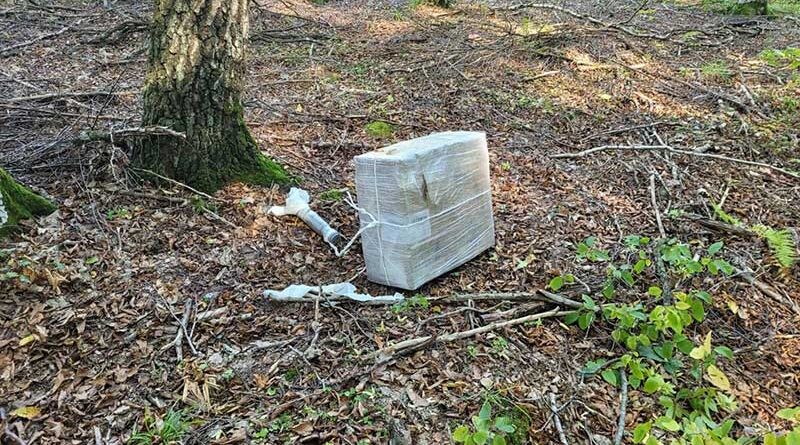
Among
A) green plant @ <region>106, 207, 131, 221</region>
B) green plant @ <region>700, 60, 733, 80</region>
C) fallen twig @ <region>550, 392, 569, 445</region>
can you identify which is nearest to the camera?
fallen twig @ <region>550, 392, 569, 445</region>

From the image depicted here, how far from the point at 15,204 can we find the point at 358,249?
1.96 metres

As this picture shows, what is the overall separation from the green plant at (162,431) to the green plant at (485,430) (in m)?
1.04

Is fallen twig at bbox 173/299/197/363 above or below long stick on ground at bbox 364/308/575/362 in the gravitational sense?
above

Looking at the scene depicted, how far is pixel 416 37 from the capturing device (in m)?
7.91

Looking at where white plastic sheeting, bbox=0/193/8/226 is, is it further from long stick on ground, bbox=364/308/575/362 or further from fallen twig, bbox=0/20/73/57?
fallen twig, bbox=0/20/73/57

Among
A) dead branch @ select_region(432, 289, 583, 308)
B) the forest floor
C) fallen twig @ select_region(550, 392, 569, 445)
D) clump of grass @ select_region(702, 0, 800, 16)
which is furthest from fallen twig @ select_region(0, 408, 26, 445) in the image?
clump of grass @ select_region(702, 0, 800, 16)

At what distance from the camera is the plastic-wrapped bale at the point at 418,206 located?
294 centimetres

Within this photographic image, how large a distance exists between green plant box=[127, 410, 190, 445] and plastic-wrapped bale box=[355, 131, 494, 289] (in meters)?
1.35

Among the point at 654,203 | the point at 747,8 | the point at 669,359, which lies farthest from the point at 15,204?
the point at 747,8

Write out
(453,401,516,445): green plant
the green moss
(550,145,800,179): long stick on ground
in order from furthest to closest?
(550,145,800,179): long stick on ground
the green moss
(453,401,516,445): green plant

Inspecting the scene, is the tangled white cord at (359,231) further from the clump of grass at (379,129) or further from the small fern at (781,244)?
the small fern at (781,244)

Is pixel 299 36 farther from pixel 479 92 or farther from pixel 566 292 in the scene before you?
pixel 566 292

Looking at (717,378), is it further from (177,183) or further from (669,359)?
(177,183)

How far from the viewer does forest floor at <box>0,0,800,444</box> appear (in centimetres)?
226
